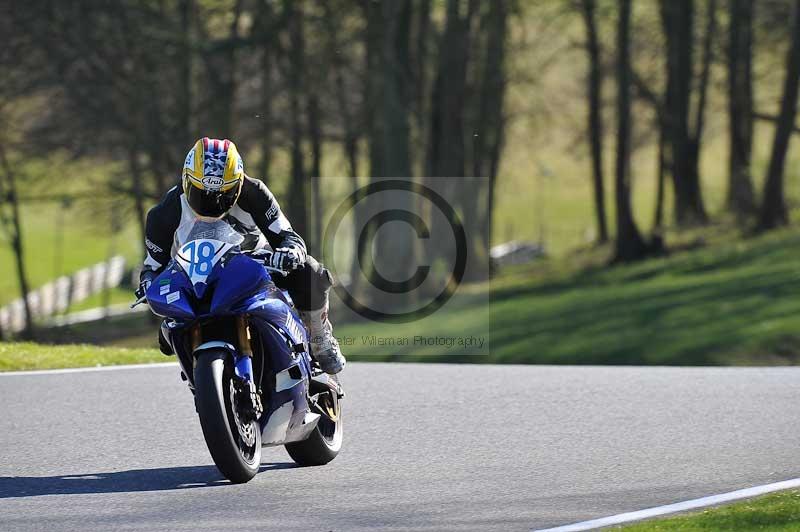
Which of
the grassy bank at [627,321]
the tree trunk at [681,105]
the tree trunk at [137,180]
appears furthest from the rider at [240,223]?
the tree trunk at [681,105]

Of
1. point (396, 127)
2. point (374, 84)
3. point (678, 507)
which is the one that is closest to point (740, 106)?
point (374, 84)

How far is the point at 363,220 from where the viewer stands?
31.7 meters

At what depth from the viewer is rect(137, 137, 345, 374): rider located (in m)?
6.92

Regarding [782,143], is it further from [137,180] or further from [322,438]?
[322,438]

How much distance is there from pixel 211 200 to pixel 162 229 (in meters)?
0.45

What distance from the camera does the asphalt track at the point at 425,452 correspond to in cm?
656

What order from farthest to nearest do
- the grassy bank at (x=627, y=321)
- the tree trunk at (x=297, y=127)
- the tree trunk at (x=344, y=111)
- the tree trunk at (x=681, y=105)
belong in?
the tree trunk at (x=681, y=105) < the tree trunk at (x=297, y=127) < the tree trunk at (x=344, y=111) < the grassy bank at (x=627, y=321)

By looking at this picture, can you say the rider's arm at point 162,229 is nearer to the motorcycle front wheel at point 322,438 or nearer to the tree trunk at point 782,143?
the motorcycle front wheel at point 322,438

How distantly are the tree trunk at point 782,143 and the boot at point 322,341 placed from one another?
78.3 feet

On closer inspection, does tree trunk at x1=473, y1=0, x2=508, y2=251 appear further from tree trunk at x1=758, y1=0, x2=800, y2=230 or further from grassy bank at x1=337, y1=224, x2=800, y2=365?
tree trunk at x1=758, y1=0, x2=800, y2=230

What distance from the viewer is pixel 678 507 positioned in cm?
656

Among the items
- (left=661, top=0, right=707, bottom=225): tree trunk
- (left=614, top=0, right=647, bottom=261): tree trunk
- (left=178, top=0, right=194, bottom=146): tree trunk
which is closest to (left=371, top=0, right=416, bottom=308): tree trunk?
(left=178, top=0, right=194, bottom=146): tree trunk

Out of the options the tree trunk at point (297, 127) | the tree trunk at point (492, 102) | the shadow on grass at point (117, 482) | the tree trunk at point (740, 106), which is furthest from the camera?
the tree trunk at point (492, 102)

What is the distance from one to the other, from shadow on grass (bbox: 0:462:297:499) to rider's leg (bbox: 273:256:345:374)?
732 mm
